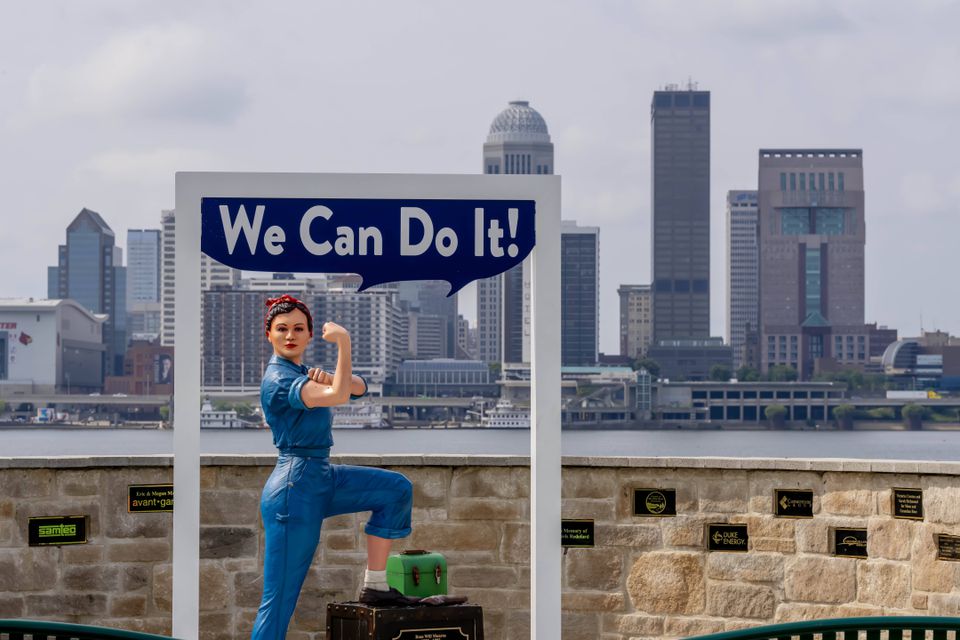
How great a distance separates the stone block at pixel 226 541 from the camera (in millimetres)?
7195

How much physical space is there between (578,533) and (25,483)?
293 cm

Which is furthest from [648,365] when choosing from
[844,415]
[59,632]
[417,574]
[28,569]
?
[59,632]

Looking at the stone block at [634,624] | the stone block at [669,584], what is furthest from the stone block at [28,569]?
the stone block at [669,584]

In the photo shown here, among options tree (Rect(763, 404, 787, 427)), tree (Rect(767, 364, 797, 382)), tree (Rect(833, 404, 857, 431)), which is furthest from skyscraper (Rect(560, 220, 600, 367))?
tree (Rect(833, 404, 857, 431))

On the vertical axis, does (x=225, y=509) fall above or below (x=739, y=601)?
above

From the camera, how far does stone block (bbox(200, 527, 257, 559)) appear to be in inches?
283

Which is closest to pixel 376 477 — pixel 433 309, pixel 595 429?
pixel 433 309

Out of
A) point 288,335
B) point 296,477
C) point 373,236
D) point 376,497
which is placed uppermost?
point 373,236

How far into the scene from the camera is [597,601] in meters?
7.23

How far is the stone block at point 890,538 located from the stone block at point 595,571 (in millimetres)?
1309

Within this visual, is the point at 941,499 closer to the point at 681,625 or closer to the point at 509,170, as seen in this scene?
the point at 681,625

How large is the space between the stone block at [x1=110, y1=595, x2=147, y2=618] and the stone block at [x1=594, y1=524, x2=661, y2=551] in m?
2.45

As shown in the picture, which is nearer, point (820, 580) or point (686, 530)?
point (820, 580)

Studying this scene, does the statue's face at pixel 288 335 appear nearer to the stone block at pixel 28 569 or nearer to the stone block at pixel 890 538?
the stone block at pixel 28 569
